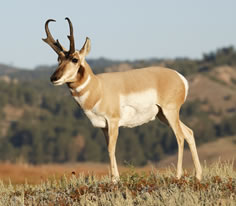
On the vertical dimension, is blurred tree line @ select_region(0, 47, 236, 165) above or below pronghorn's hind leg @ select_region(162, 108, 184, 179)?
below

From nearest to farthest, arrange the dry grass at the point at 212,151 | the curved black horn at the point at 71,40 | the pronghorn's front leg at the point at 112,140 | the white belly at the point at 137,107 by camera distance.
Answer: the curved black horn at the point at 71,40, the pronghorn's front leg at the point at 112,140, the white belly at the point at 137,107, the dry grass at the point at 212,151

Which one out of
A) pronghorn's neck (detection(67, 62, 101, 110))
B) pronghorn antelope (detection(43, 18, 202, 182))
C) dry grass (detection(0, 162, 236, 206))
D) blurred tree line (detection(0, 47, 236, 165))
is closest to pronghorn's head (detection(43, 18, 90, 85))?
pronghorn antelope (detection(43, 18, 202, 182))

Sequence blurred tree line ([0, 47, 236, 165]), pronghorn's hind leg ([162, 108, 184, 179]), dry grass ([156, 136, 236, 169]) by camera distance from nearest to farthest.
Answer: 1. pronghorn's hind leg ([162, 108, 184, 179])
2. dry grass ([156, 136, 236, 169])
3. blurred tree line ([0, 47, 236, 165])

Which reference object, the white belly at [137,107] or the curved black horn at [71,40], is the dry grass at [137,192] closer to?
the white belly at [137,107]

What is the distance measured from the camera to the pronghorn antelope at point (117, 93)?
9227 mm

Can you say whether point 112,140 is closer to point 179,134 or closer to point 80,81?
point 80,81

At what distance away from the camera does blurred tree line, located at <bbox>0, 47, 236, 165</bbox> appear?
285 ft

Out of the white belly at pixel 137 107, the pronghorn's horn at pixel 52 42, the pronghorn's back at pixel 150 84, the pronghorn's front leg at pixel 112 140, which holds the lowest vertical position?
the pronghorn's front leg at pixel 112 140

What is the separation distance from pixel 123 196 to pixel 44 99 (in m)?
103

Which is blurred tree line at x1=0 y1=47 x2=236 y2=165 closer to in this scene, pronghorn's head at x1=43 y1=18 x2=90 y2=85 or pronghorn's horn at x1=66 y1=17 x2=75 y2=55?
pronghorn's head at x1=43 y1=18 x2=90 y2=85

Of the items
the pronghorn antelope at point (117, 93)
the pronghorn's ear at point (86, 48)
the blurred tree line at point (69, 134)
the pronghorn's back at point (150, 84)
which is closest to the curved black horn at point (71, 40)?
A: the pronghorn antelope at point (117, 93)

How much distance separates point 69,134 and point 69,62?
84.9 m

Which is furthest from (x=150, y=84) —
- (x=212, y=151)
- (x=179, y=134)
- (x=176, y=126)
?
(x=212, y=151)

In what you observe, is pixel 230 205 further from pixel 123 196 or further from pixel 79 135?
pixel 79 135
